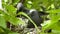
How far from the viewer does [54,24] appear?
0.80 ft

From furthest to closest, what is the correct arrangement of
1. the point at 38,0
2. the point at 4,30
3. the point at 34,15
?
the point at 38,0, the point at 34,15, the point at 4,30

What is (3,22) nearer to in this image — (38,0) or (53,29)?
(53,29)

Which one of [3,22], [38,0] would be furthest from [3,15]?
[38,0]

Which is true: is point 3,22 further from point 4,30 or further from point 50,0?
point 50,0

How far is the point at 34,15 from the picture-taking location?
1.55 feet

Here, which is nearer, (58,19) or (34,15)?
(58,19)

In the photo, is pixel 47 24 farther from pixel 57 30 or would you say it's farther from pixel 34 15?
pixel 34 15

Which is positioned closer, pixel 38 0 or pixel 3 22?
pixel 3 22

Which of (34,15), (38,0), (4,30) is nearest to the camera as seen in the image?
(4,30)

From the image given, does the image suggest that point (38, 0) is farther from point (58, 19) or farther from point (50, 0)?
point (58, 19)

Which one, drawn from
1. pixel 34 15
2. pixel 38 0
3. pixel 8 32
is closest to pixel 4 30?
pixel 8 32

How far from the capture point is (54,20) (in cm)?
25

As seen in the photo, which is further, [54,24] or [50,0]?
[50,0]

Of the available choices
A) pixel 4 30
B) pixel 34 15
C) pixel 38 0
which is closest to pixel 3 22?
pixel 4 30
